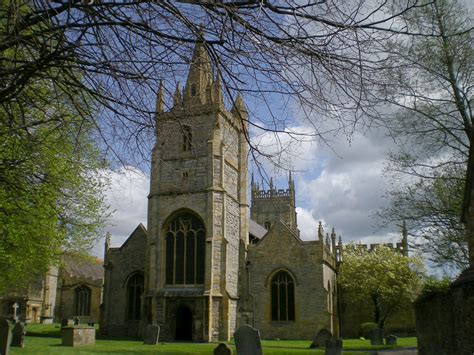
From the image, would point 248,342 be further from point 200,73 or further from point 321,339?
point 321,339

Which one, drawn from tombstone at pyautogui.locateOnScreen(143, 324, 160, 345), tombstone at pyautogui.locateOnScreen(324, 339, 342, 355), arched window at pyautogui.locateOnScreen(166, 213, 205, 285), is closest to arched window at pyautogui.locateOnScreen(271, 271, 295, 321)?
arched window at pyautogui.locateOnScreen(166, 213, 205, 285)

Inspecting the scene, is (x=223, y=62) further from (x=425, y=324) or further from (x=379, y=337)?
(x=379, y=337)

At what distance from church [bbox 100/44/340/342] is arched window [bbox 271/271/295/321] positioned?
6 cm

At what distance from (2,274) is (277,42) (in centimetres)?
1726

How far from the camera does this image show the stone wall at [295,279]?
2780cm

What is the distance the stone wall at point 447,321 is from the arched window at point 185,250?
50.8ft

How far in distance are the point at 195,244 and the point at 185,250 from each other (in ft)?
2.19

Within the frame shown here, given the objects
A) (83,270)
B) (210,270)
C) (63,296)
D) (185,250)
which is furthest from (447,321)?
(83,270)

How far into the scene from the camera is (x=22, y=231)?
48.6ft

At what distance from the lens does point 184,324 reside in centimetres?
2811

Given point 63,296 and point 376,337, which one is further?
point 63,296

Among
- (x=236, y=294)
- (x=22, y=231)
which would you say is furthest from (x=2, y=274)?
(x=236, y=294)

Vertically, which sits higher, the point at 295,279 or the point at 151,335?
the point at 295,279

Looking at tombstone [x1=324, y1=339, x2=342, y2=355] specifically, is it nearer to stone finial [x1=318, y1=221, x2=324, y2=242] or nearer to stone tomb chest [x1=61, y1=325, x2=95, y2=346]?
stone tomb chest [x1=61, y1=325, x2=95, y2=346]
